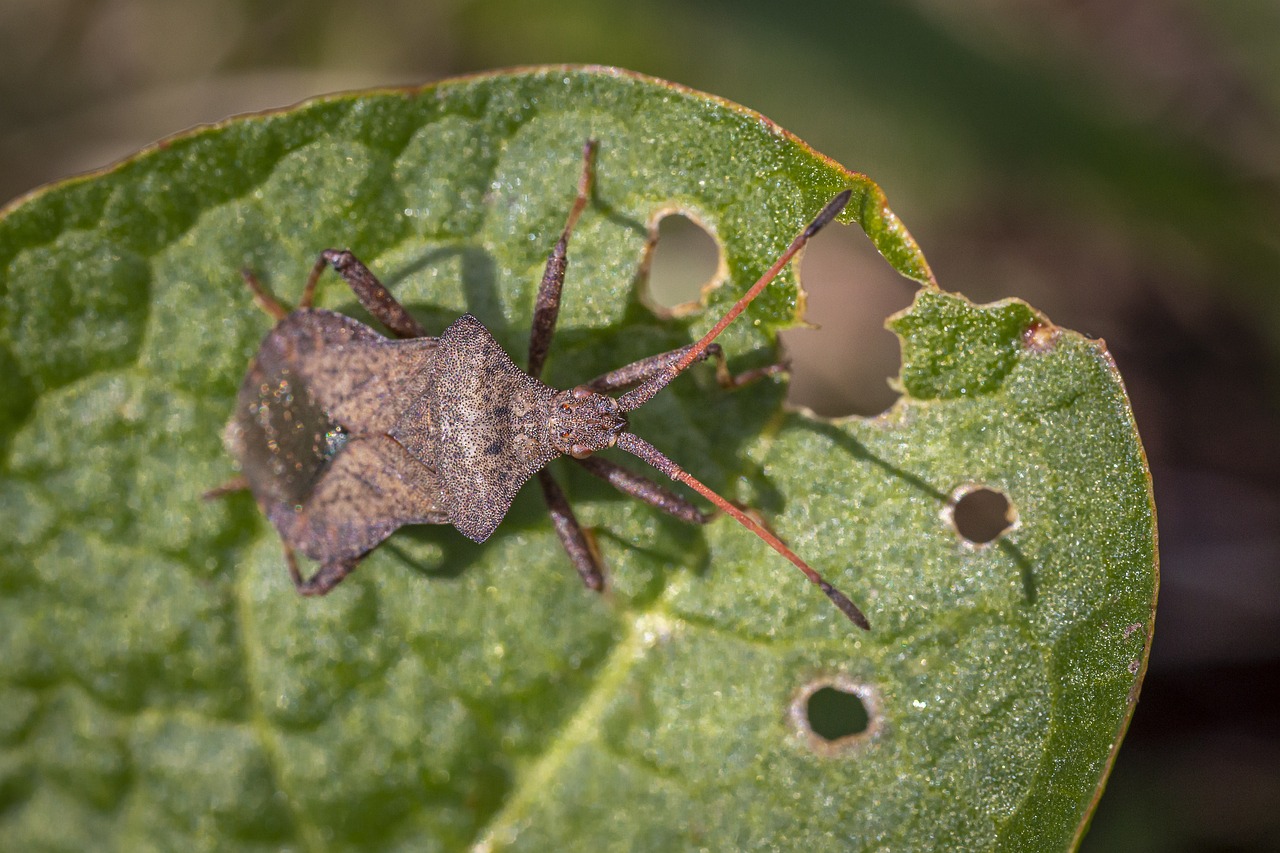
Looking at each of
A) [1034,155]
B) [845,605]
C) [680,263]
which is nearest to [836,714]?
[845,605]

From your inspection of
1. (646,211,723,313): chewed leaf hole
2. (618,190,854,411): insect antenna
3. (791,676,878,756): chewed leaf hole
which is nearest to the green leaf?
(791,676,878,756): chewed leaf hole

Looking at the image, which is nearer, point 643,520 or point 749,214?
point 749,214

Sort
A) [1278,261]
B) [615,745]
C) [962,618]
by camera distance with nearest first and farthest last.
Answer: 1. [962,618]
2. [615,745]
3. [1278,261]

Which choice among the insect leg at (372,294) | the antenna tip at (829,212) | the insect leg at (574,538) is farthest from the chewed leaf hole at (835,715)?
the insect leg at (372,294)

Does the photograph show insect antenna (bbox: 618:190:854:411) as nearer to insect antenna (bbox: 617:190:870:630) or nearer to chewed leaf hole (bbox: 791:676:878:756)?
insect antenna (bbox: 617:190:870:630)

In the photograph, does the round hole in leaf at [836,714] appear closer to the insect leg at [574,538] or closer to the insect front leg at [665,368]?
the insect leg at [574,538]

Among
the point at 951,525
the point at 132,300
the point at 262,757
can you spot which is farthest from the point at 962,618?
the point at 132,300

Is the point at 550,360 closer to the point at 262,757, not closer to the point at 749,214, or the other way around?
the point at 749,214
